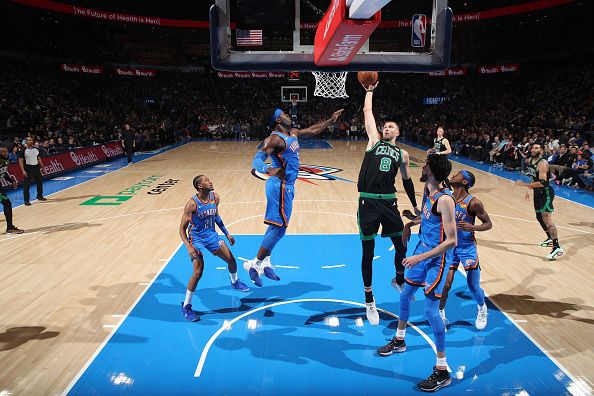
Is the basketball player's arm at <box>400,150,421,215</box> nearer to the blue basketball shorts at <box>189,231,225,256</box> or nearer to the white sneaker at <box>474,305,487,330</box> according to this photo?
the white sneaker at <box>474,305,487,330</box>

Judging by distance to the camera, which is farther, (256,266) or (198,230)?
(256,266)

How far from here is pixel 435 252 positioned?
3625 mm

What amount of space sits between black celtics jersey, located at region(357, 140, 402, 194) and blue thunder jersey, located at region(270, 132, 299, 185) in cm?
114

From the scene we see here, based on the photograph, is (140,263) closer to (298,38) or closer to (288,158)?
(288,158)

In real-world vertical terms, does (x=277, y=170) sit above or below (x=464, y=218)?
above

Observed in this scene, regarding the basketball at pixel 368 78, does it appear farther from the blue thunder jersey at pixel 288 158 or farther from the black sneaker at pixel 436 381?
the black sneaker at pixel 436 381

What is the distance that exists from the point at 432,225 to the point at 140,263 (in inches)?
187

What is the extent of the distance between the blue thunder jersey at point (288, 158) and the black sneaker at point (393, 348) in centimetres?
226

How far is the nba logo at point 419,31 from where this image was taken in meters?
5.27

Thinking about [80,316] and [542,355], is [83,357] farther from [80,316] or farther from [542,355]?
[542,355]

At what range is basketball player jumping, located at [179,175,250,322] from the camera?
503 centimetres

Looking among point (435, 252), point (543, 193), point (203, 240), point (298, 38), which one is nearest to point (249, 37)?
point (298, 38)

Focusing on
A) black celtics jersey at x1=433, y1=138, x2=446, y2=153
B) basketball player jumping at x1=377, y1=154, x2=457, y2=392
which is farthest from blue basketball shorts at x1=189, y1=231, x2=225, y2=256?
black celtics jersey at x1=433, y1=138, x2=446, y2=153

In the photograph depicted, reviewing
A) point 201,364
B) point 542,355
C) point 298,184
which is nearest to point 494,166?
point 298,184
